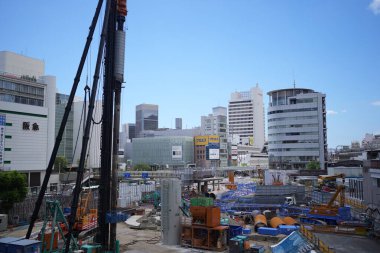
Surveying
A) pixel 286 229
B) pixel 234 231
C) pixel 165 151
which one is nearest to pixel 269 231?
pixel 286 229

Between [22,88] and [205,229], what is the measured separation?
6046 cm

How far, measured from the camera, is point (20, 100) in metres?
70.4

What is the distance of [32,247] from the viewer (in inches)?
640

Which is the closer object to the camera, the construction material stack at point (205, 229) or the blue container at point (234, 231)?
the construction material stack at point (205, 229)

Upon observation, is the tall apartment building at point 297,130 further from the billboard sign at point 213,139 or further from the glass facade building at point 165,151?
the glass facade building at point 165,151

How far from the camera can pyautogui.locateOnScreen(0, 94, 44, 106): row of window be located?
2677 inches

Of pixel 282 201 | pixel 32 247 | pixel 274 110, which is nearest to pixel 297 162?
pixel 274 110

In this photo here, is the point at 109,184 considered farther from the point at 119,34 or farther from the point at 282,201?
the point at 282,201

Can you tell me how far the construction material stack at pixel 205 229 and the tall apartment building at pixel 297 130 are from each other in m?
104

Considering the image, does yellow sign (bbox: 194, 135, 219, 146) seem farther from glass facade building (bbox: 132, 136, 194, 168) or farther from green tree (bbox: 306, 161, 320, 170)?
green tree (bbox: 306, 161, 320, 170)

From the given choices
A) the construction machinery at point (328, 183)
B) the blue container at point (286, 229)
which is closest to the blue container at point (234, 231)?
the blue container at point (286, 229)

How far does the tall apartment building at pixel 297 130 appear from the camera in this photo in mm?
122812

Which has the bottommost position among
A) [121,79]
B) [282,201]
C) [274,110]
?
[282,201]

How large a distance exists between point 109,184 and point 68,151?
4356 inches
